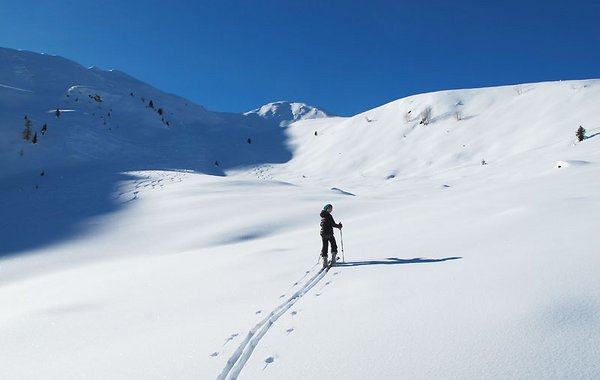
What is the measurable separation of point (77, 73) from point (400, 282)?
5431cm

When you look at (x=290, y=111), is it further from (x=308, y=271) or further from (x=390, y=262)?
(x=390, y=262)

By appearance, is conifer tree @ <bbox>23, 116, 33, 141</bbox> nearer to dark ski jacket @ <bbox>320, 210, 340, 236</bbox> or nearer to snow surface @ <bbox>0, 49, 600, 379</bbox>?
snow surface @ <bbox>0, 49, 600, 379</bbox>

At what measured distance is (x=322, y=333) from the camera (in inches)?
156

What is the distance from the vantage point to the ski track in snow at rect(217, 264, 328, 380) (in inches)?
138

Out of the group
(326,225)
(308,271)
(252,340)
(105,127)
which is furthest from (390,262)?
(105,127)

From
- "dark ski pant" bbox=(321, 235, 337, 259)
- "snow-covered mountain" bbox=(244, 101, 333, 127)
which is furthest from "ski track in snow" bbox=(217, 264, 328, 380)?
"snow-covered mountain" bbox=(244, 101, 333, 127)

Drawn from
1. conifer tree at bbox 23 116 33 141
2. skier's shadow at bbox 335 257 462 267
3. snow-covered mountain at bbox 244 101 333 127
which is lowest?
skier's shadow at bbox 335 257 462 267

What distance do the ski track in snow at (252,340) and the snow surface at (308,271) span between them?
0.03 metres

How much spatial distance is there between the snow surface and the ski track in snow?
1.0 inches

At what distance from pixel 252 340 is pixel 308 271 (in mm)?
2912

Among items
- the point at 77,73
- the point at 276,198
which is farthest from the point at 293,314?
the point at 77,73

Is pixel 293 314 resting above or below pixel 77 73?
Result: below

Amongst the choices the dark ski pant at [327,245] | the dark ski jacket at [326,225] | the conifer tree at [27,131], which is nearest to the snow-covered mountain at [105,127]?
the conifer tree at [27,131]

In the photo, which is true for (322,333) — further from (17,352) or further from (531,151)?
(531,151)
